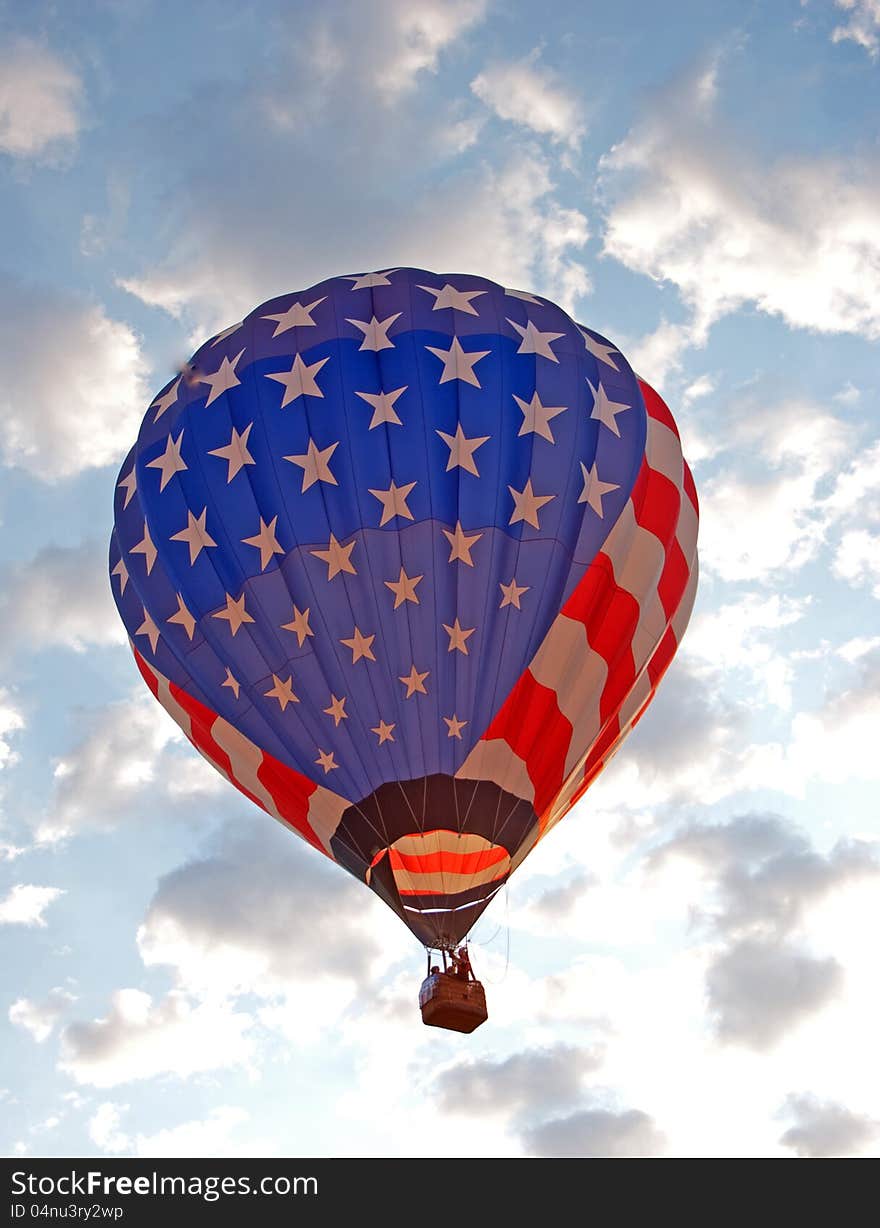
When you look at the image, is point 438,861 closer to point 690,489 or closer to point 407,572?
point 407,572

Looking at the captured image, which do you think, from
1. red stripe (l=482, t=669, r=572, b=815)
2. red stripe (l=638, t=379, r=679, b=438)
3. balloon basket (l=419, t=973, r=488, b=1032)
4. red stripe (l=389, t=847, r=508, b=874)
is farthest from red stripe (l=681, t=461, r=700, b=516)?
balloon basket (l=419, t=973, r=488, b=1032)

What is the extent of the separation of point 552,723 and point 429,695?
4.72 feet

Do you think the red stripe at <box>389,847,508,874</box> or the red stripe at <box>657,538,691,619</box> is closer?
the red stripe at <box>389,847,508,874</box>

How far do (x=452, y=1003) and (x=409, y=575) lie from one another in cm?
417

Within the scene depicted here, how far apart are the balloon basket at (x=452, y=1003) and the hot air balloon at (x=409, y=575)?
27mm

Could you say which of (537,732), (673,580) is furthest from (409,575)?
(673,580)

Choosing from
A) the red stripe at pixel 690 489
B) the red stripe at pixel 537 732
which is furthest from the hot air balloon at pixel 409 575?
the red stripe at pixel 690 489

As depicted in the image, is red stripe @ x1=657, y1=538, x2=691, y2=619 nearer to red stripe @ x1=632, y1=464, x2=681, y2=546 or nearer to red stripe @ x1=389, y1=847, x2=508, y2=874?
red stripe @ x1=632, y1=464, x2=681, y2=546

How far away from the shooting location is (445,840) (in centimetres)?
1506

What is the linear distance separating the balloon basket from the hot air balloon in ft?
0.09

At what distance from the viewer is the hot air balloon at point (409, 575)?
49.7 ft

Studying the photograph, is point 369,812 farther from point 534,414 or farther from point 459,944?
point 534,414

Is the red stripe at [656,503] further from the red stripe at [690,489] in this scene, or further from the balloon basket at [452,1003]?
the balloon basket at [452,1003]

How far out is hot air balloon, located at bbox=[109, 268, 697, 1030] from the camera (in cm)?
1516
